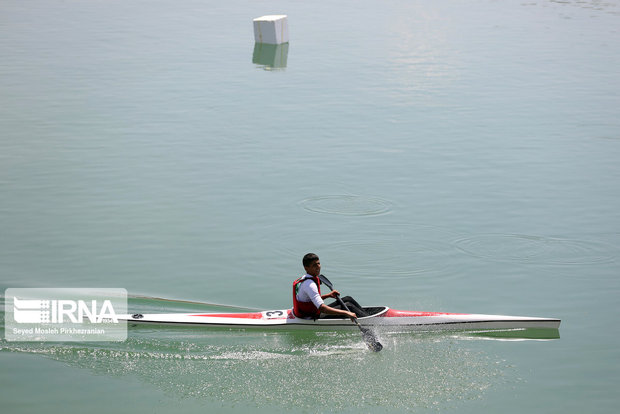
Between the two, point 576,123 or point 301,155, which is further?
point 576,123

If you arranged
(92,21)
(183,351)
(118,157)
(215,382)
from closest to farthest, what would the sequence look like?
(215,382), (183,351), (118,157), (92,21)

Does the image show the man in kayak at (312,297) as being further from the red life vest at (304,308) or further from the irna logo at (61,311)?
the irna logo at (61,311)

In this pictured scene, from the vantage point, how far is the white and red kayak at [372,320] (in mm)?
12211

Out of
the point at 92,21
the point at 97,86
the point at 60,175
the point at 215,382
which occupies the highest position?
the point at 92,21

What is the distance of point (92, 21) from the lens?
41.3 m

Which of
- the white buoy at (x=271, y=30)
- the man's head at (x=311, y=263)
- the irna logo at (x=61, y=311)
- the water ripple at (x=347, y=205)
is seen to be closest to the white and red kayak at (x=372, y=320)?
the irna logo at (x=61, y=311)

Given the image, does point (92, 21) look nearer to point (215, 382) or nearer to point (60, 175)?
point (60, 175)

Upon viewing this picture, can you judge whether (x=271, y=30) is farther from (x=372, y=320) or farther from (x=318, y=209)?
(x=372, y=320)

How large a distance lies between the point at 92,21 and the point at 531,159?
90.1ft

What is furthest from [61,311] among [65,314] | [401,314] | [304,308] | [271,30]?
[271,30]

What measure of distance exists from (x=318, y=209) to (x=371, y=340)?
5.97 meters

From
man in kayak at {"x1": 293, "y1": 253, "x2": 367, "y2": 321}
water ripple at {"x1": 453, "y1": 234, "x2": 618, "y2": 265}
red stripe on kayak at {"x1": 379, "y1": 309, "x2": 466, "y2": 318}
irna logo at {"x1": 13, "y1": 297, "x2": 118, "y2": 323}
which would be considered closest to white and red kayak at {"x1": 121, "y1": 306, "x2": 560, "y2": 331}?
red stripe on kayak at {"x1": 379, "y1": 309, "x2": 466, "y2": 318}

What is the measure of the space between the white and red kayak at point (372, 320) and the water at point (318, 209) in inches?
7.0

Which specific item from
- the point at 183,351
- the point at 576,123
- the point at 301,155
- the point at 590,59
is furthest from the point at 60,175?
the point at 590,59
